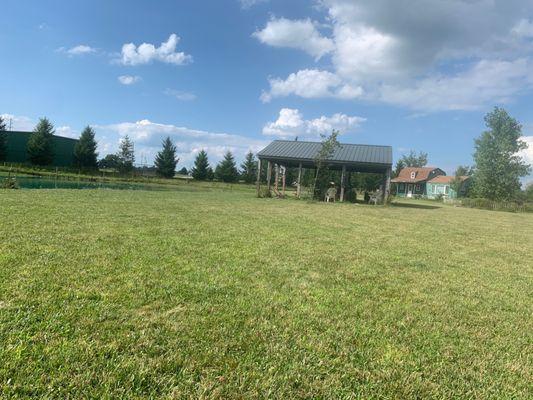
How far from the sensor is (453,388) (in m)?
2.24

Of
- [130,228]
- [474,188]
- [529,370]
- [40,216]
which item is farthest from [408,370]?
[474,188]

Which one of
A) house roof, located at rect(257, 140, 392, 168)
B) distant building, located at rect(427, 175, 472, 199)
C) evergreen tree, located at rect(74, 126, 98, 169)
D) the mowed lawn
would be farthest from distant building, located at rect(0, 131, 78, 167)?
distant building, located at rect(427, 175, 472, 199)

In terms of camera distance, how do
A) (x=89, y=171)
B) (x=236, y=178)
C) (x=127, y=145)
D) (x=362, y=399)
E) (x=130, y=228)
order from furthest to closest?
1. (x=236, y=178)
2. (x=127, y=145)
3. (x=89, y=171)
4. (x=130, y=228)
5. (x=362, y=399)

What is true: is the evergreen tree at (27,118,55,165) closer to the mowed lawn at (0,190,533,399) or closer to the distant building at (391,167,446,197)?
the mowed lawn at (0,190,533,399)

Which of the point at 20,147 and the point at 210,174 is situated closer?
the point at 20,147

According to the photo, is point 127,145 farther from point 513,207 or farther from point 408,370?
point 408,370

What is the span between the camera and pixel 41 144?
40750 mm

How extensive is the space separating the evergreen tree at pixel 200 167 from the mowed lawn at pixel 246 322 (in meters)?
47.8

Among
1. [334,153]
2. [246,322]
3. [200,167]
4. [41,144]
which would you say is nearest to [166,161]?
[200,167]

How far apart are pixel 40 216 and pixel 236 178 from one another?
49.4 m

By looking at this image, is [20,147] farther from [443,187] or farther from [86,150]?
[443,187]

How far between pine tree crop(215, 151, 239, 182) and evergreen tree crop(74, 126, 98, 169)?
17.8 m

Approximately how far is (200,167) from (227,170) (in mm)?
4392

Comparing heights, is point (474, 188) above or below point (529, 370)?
above
